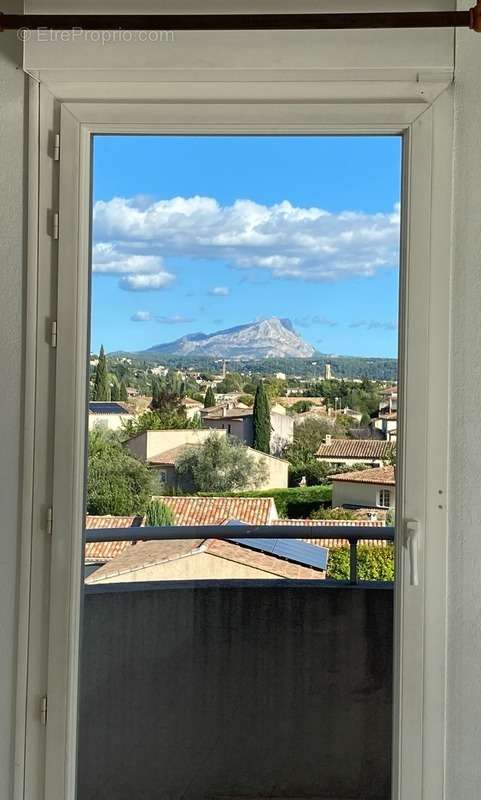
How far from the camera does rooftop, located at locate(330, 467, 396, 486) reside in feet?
5.44

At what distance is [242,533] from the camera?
5.57 feet

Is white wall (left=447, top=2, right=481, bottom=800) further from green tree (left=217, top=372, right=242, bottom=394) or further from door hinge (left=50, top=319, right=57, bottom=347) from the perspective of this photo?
door hinge (left=50, top=319, right=57, bottom=347)

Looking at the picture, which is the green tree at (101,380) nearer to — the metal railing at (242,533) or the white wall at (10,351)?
the white wall at (10,351)

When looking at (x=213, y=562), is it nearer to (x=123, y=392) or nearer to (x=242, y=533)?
(x=242, y=533)

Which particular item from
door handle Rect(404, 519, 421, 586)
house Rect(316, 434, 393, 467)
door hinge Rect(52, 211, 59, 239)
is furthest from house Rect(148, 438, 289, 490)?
door hinge Rect(52, 211, 59, 239)

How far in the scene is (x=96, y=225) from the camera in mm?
1700

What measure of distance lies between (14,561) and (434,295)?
49.6 inches

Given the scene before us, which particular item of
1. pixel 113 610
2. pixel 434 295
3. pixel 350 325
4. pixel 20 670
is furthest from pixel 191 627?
pixel 434 295

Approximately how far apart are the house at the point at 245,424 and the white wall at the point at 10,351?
50cm

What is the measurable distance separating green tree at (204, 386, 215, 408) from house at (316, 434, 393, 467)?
0.30 metres

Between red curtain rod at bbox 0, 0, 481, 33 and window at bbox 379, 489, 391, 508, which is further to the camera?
window at bbox 379, 489, 391, 508

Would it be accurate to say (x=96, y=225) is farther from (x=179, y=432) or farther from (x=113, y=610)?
(x=113, y=610)

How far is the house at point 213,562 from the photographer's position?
1689 mm

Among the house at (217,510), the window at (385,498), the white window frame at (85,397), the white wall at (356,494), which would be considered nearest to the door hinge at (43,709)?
the white window frame at (85,397)
